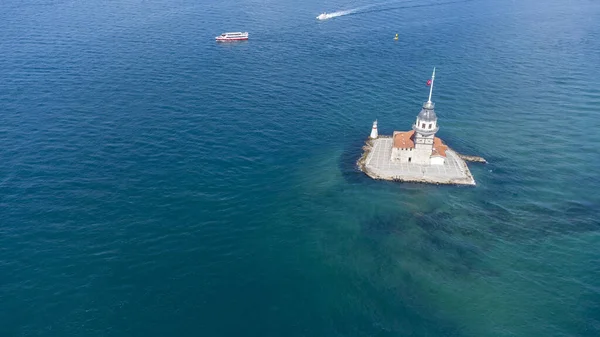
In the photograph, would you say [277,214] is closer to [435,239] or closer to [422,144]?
[435,239]

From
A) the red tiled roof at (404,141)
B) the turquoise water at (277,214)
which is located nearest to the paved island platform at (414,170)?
the turquoise water at (277,214)

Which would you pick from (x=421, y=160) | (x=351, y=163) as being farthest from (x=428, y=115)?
(x=351, y=163)

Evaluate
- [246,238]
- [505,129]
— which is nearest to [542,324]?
[246,238]

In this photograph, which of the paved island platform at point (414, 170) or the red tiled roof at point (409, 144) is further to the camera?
the red tiled roof at point (409, 144)

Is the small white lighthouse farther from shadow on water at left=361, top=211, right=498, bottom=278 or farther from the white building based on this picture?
shadow on water at left=361, top=211, right=498, bottom=278

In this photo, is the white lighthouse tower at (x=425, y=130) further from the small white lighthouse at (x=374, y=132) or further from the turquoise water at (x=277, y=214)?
the small white lighthouse at (x=374, y=132)

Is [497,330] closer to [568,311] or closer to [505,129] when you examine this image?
[568,311]
